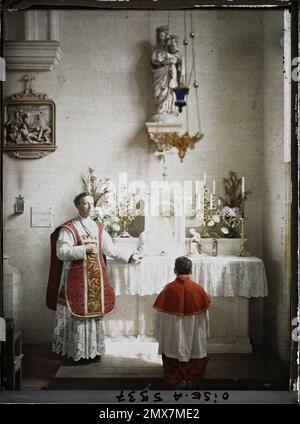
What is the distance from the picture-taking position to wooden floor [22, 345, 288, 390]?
167 inches

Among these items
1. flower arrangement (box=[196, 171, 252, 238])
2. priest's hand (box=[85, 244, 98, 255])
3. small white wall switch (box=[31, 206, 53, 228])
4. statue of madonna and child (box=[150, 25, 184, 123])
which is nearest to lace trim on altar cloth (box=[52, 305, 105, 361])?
priest's hand (box=[85, 244, 98, 255])

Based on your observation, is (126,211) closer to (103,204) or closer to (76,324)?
(103,204)

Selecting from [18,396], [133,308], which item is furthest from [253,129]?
[18,396]

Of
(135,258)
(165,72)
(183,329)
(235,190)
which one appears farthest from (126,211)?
(165,72)

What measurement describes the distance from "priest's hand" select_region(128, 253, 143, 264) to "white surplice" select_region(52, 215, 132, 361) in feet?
0.12

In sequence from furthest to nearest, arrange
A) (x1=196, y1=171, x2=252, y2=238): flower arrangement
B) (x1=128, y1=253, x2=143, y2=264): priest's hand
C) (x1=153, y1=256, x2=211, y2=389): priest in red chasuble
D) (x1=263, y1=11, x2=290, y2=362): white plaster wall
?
(x1=196, y1=171, x2=252, y2=238): flower arrangement → (x1=128, y1=253, x2=143, y2=264): priest's hand → (x1=263, y1=11, x2=290, y2=362): white plaster wall → (x1=153, y1=256, x2=211, y2=389): priest in red chasuble

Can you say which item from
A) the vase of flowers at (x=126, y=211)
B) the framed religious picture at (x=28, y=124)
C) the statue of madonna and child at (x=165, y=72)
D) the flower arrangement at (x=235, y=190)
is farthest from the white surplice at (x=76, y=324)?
the statue of madonna and child at (x=165, y=72)

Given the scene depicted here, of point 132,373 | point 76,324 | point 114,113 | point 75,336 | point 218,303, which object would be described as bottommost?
point 132,373

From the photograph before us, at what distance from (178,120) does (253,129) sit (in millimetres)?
739

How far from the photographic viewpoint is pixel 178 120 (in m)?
4.78

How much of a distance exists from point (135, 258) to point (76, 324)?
2.71 feet

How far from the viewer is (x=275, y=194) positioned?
4590 mm

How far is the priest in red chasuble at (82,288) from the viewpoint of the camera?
4531mm

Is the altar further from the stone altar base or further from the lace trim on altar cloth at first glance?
the lace trim on altar cloth
